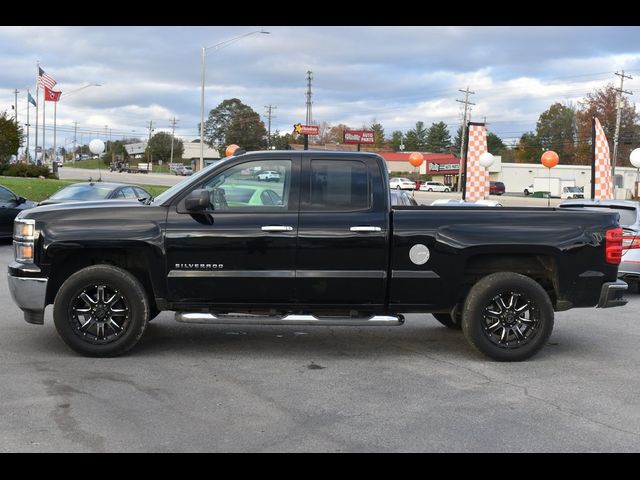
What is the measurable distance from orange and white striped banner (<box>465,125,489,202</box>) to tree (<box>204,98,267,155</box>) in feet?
263

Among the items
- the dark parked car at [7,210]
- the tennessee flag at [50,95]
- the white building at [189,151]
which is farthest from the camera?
the white building at [189,151]

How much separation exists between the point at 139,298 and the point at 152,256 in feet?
1.33

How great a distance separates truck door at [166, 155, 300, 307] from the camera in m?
6.54

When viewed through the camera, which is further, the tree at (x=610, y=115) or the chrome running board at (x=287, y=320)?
the tree at (x=610, y=115)

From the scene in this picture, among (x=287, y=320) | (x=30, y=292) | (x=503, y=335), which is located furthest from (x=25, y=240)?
(x=503, y=335)

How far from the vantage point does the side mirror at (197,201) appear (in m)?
6.39

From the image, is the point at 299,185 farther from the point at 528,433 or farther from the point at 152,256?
the point at 528,433

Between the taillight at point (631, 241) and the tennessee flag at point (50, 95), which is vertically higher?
the tennessee flag at point (50, 95)

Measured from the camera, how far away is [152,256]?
657cm

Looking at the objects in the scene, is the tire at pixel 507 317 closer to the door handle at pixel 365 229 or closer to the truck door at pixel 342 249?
the truck door at pixel 342 249

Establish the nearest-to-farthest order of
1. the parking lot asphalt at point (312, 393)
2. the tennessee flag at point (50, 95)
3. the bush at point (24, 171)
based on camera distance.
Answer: the parking lot asphalt at point (312, 393), the bush at point (24, 171), the tennessee flag at point (50, 95)

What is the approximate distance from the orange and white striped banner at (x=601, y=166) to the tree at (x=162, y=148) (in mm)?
126698

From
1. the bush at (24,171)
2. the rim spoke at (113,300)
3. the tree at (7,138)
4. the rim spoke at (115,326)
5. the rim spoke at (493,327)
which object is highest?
the tree at (7,138)

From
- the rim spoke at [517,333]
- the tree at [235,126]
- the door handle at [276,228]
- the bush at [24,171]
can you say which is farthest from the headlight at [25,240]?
the tree at [235,126]
